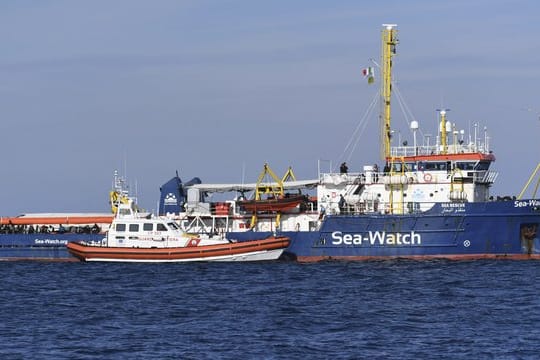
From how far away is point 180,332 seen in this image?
3459 centimetres

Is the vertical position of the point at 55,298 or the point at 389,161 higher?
the point at 389,161

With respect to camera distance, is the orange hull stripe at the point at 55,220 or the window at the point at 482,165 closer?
the window at the point at 482,165

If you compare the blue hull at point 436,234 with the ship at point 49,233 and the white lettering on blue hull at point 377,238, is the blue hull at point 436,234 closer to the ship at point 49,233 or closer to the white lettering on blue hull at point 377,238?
the white lettering on blue hull at point 377,238

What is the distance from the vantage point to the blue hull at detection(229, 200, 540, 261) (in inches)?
2176

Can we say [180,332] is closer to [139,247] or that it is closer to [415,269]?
[415,269]

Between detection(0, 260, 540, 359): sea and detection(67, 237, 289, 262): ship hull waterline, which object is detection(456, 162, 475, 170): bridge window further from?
detection(67, 237, 289, 262): ship hull waterline

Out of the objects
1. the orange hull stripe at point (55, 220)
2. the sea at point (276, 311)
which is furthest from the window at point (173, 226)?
the orange hull stripe at point (55, 220)

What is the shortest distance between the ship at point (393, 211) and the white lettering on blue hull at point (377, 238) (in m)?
0.05

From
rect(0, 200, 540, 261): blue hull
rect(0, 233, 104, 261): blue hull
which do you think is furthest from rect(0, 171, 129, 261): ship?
rect(0, 200, 540, 261): blue hull

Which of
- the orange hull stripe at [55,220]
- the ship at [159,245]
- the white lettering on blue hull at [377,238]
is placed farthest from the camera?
the orange hull stripe at [55,220]

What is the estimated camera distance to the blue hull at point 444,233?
5528 cm

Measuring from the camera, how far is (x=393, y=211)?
57781 millimetres

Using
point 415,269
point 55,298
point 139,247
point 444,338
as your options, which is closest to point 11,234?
point 139,247

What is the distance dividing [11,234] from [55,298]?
62.3ft
